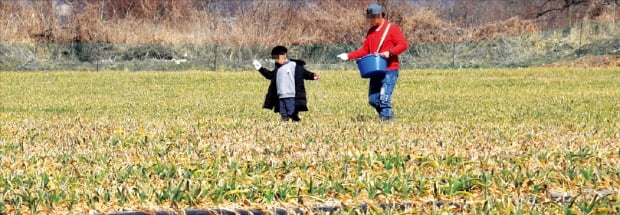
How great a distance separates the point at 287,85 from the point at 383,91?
119 cm

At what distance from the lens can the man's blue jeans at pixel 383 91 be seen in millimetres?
12273

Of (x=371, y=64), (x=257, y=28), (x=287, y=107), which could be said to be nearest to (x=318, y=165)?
(x=371, y=64)

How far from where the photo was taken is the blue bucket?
38.9ft

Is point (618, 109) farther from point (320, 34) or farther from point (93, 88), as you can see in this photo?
point (320, 34)

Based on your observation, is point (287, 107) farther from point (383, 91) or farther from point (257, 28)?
point (257, 28)

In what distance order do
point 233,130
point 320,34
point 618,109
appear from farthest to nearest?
point 320,34, point 618,109, point 233,130

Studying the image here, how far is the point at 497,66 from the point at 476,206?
3536 centimetres

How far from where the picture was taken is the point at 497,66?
40.6 meters

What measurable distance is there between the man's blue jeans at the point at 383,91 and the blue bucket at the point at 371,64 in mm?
280

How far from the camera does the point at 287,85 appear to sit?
12.6m

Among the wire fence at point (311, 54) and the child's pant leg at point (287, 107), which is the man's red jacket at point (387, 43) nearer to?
the child's pant leg at point (287, 107)

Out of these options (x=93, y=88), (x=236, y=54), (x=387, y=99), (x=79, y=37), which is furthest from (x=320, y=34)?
(x=387, y=99)

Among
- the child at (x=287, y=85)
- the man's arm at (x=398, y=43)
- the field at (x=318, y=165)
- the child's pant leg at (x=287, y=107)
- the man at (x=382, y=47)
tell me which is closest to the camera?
the field at (x=318, y=165)

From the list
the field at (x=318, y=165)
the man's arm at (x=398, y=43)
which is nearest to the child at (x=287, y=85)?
the field at (x=318, y=165)
